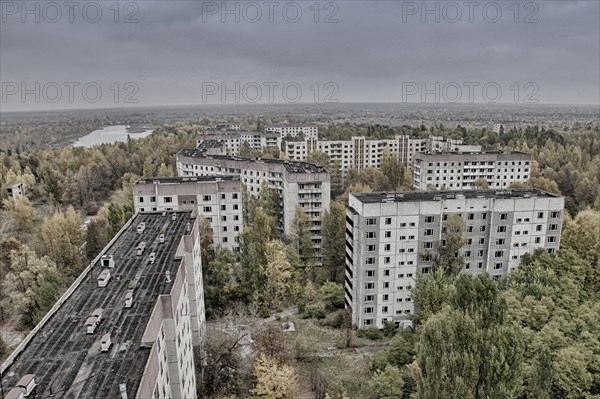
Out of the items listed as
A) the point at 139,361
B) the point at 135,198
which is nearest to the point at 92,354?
the point at 139,361

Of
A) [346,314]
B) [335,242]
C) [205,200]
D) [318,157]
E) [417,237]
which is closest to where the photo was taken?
[346,314]

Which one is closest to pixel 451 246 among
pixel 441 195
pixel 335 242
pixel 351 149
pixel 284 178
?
pixel 441 195

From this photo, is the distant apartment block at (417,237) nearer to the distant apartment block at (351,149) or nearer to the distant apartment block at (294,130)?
the distant apartment block at (351,149)

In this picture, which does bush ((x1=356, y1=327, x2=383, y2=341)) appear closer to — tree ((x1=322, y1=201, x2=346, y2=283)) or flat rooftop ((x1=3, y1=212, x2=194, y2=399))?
tree ((x1=322, y1=201, x2=346, y2=283))

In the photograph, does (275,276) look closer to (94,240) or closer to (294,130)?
(94,240)

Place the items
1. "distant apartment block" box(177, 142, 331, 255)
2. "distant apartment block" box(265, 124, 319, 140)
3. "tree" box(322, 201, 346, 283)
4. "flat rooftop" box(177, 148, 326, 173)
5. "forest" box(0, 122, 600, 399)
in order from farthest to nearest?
"distant apartment block" box(265, 124, 319, 140)
"flat rooftop" box(177, 148, 326, 173)
"distant apartment block" box(177, 142, 331, 255)
"tree" box(322, 201, 346, 283)
"forest" box(0, 122, 600, 399)

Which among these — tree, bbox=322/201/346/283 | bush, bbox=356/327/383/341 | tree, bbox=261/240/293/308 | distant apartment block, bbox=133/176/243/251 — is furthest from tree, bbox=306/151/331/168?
bush, bbox=356/327/383/341

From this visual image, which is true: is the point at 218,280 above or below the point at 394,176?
below
